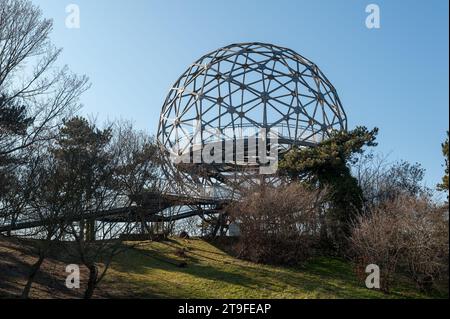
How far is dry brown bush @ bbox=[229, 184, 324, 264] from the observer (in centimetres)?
2011

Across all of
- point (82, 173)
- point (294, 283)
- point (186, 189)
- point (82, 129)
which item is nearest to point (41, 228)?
point (82, 173)

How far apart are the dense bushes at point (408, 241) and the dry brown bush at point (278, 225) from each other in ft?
8.06

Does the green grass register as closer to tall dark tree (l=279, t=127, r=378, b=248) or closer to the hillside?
the hillside

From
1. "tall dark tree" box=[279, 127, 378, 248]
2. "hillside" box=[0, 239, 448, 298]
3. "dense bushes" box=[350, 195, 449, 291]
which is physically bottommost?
"hillside" box=[0, 239, 448, 298]

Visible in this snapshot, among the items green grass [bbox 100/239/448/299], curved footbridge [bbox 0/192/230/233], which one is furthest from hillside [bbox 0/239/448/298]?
curved footbridge [bbox 0/192/230/233]

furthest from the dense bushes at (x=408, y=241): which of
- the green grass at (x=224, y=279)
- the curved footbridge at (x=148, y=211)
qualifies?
the curved footbridge at (x=148, y=211)

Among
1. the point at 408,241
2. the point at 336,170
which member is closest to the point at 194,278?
the point at 408,241

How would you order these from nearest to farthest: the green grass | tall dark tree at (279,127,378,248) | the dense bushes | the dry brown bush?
the dense bushes, the green grass, the dry brown bush, tall dark tree at (279,127,378,248)

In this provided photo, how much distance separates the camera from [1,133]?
16141 millimetres

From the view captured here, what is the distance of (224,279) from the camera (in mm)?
18312

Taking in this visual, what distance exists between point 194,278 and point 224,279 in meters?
1.13

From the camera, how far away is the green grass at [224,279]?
54.9ft

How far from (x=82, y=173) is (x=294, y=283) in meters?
8.37
